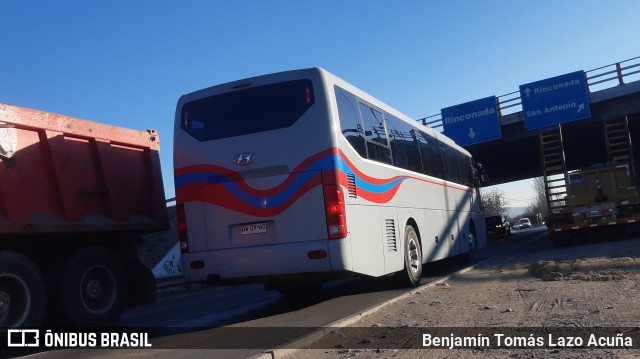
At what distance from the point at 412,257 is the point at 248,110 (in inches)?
171

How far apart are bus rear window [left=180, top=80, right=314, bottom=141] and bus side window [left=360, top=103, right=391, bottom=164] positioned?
1.61 m

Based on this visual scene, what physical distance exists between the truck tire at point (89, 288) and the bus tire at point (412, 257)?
15.6ft

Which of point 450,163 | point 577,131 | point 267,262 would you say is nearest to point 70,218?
point 267,262

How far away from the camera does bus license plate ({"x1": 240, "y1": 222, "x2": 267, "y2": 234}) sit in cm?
801

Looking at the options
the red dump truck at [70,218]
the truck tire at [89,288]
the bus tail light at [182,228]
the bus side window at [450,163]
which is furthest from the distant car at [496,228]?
the truck tire at [89,288]

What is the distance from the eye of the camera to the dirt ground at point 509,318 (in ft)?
17.2

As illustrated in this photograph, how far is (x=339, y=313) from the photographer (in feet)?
27.0

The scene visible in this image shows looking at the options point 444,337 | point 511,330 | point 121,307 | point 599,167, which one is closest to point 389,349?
point 444,337

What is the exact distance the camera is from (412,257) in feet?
35.0

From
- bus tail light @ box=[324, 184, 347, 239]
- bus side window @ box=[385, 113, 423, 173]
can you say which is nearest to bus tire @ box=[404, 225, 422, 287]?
bus side window @ box=[385, 113, 423, 173]

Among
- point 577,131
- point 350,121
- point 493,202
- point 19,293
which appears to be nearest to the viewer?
point 19,293

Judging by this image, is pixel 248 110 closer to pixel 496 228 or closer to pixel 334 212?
pixel 334 212

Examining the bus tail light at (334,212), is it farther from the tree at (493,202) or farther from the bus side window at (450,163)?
the tree at (493,202)

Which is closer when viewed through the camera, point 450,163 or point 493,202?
point 450,163
